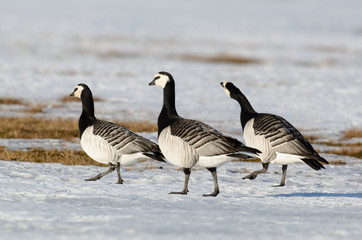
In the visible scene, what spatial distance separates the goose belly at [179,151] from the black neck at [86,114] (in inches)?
83.1

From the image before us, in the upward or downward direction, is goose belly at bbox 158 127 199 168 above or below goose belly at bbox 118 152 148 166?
above

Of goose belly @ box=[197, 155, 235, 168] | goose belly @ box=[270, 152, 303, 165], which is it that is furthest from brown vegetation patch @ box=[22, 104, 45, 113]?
goose belly @ box=[197, 155, 235, 168]

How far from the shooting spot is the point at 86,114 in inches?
458

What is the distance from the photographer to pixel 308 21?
103 m

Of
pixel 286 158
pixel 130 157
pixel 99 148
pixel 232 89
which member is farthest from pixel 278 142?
pixel 99 148

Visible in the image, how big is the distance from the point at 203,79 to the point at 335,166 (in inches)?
896

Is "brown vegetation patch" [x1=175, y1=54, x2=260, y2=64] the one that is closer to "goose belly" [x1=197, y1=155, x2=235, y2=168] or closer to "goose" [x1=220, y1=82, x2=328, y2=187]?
"goose" [x1=220, y1=82, x2=328, y2=187]

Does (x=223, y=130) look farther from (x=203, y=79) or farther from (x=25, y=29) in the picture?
(x=25, y=29)

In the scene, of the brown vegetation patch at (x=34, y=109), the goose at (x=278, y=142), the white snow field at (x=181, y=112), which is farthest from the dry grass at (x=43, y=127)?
the goose at (x=278, y=142)

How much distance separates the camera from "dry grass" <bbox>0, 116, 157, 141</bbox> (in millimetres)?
18297

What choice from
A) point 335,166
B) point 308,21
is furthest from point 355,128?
point 308,21

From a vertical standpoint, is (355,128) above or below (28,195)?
above

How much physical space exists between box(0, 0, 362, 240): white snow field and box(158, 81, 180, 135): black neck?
1181 mm

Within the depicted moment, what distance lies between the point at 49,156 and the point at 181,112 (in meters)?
11.3
